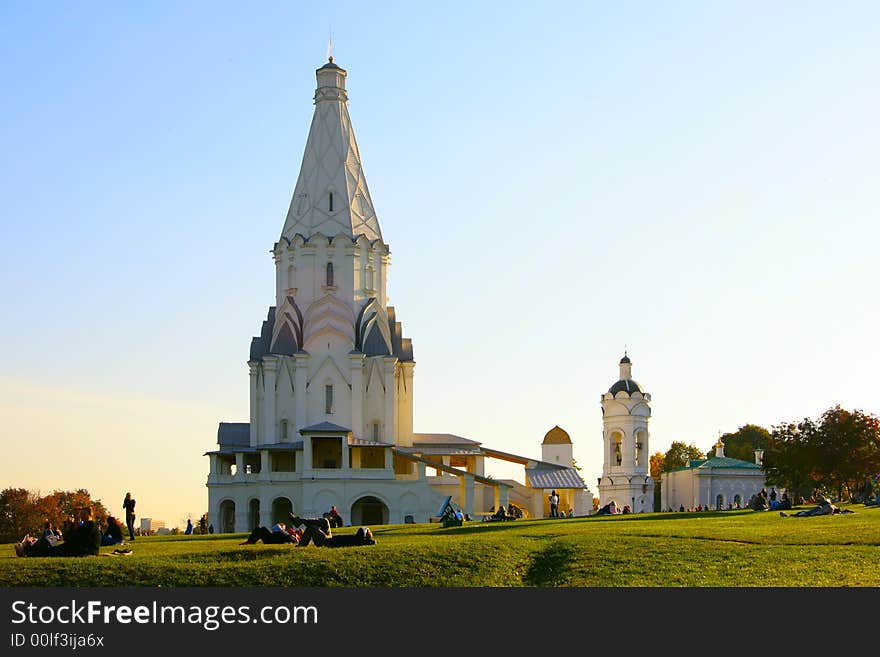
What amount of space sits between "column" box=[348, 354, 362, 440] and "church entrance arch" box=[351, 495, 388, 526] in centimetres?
502

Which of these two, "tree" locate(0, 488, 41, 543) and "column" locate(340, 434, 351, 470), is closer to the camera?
"column" locate(340, 434, 351, 470)

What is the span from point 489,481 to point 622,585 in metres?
51.7

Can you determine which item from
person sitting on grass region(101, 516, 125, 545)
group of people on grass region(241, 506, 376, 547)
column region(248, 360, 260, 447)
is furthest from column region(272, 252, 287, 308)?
group of people on grass region(241, 506, 376, 547)

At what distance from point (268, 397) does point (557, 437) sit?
85.4 ft

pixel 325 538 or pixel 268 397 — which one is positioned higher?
pixel 268 397

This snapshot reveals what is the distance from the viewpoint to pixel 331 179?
91.1 m

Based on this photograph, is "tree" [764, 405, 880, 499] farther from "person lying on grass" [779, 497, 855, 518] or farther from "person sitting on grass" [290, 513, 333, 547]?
"person sitting on grass" [290, 513, 333, 547]

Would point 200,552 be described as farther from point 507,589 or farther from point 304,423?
point 304,423

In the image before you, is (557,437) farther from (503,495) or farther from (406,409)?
(503,495)

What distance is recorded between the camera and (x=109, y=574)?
30.9 meters

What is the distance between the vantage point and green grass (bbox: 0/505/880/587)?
3042cm

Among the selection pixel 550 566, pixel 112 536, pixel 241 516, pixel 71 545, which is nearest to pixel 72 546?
pixel 71 545

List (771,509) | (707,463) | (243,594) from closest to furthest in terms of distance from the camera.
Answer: (243,594) < (771,509) < (707,463)

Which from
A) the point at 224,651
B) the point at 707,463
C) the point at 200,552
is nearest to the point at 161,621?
the point at 224,651
